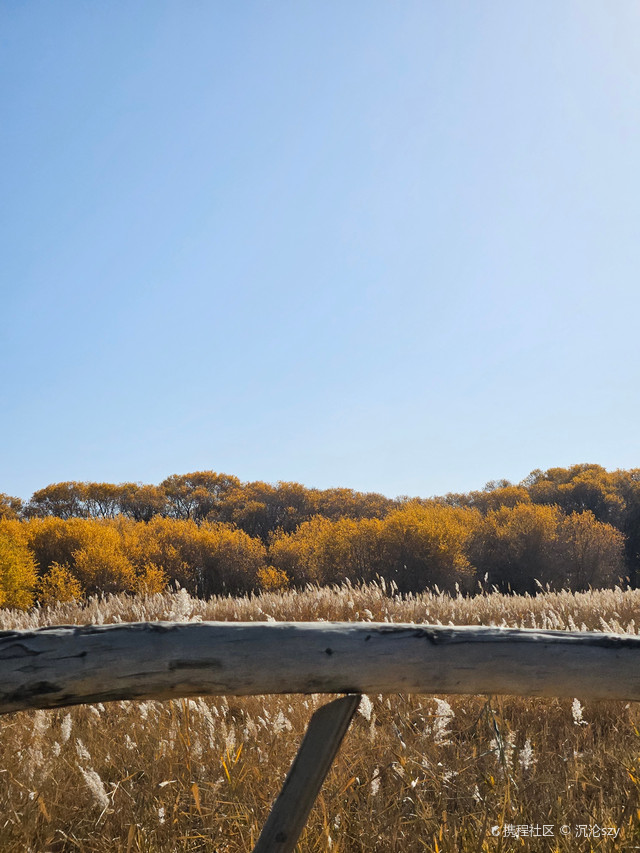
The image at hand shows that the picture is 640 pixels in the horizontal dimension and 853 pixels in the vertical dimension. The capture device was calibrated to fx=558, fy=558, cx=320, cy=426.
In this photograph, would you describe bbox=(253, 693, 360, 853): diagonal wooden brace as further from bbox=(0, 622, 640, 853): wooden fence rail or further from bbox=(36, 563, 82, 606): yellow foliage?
bbox=(36, 563, 82, 606): yellow foliage

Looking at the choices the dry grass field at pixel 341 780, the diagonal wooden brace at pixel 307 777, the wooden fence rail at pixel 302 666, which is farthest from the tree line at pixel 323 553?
the diagonal wooden brace at pixel 307 777

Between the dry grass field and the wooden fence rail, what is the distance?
31.0 inches

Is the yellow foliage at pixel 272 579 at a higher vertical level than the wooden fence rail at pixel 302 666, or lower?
lower

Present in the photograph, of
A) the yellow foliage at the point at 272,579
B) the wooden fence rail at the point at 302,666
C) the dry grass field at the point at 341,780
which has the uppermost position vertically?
the wooden fence rail at the point at 302,666

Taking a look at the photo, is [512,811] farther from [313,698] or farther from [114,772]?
[114,772]

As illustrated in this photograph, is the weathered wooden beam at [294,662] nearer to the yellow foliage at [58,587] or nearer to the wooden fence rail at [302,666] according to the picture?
the wooden fence rail at [302,666]

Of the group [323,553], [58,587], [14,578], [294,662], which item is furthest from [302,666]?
[323,553]

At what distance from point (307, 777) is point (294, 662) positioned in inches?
19.4

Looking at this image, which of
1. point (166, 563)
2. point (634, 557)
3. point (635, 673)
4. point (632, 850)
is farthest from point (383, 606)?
point (634, 557)

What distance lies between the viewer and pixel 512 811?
2.77 metres

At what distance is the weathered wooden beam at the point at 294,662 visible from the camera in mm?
2021

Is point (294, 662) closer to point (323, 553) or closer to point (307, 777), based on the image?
point (307, 777)

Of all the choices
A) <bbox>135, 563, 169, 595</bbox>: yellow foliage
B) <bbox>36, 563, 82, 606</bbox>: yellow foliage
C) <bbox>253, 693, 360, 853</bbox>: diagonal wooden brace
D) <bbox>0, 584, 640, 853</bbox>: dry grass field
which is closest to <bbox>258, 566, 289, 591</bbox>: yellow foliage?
<bbox>135, 563, 169, 595</bbox>: yellow foliage

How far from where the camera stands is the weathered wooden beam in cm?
202
